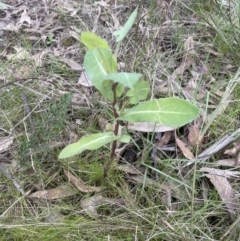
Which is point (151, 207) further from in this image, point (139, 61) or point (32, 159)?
point (139, 61)

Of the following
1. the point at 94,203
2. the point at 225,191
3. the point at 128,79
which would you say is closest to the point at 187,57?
the point at 225,191

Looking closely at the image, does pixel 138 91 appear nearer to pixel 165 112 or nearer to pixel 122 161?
pixel 165 112

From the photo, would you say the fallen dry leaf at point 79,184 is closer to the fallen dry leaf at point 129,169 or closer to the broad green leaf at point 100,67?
the fallen dry leaf at point 129,169

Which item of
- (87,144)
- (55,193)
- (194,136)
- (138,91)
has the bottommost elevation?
(55,193)

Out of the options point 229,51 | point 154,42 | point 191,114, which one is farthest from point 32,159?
point 229,51

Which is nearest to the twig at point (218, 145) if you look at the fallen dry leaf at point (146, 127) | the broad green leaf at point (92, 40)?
the fallen dry leaf at point (146, 127)

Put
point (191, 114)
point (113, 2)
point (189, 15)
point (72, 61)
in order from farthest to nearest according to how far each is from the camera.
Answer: point (113, 2) < point (189, 15) < point (72, 61) < point (191, 114)
